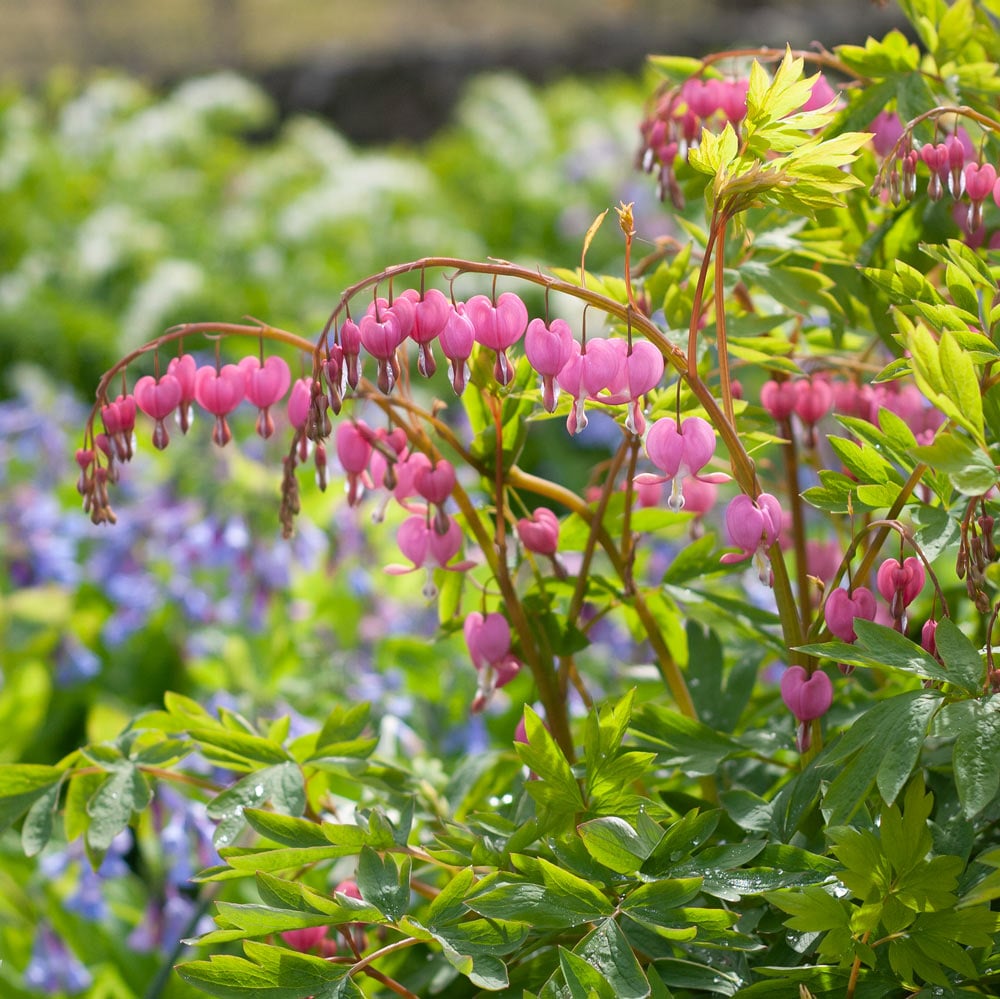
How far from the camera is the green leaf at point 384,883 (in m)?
0.92

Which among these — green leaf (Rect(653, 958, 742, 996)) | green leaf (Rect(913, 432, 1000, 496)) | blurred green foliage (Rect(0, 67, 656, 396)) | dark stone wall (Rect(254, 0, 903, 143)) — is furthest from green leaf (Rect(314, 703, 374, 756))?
dark stone wall (Rect(254, 0, 903, 143))

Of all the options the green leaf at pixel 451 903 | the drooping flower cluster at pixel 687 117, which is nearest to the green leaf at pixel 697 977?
the green leaf at pixel 451 903

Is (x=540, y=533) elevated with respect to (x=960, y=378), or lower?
lower

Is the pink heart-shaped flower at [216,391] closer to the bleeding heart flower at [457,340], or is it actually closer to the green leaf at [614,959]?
the bleeding heart flower at [457,340]

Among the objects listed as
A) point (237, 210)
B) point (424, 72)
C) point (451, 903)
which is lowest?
point (237, 210)

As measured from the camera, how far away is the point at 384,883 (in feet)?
3.08

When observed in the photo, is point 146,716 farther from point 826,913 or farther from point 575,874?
point 826,913

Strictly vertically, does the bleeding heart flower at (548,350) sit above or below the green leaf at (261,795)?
above

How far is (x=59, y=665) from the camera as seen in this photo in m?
2.64

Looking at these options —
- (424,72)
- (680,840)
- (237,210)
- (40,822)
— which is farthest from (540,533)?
(424,72)

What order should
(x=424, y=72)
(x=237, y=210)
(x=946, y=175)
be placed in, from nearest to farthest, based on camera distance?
(x=946, y=175), (x=237, y=210), (x=424, y=72)

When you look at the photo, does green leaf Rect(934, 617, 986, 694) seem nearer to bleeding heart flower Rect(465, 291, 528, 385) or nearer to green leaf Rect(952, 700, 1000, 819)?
green leaf Rect(952, 700, 1000, 819)

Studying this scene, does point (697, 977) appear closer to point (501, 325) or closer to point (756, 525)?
point (756, 525)

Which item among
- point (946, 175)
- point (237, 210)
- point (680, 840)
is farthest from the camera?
point (237, 210)
